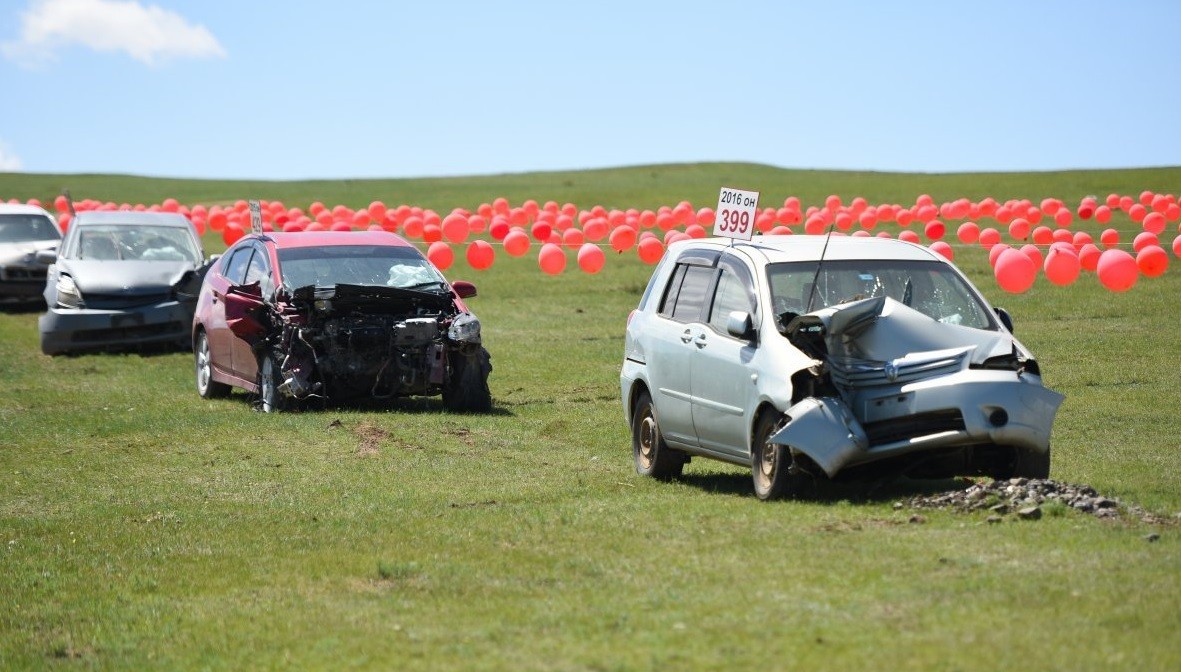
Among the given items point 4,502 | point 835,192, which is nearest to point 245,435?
point 4,502

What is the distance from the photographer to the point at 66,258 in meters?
23.6

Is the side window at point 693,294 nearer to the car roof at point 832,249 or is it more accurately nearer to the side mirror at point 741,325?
the car roof at point 832,249

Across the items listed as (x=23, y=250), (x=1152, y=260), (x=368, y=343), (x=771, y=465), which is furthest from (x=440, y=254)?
(x=771, y=465)

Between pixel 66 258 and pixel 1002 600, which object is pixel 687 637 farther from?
pixel 66 258

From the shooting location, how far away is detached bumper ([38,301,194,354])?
74.5ft

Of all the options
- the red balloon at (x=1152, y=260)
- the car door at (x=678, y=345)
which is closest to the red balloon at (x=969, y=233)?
the red balloon at (x=1152, y=260)

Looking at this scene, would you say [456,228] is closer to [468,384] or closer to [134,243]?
[134,243]

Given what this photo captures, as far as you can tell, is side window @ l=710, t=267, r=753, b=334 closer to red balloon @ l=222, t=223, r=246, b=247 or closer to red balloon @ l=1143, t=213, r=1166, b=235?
red balloon @ l=1143, t=213, r=1166, b=235

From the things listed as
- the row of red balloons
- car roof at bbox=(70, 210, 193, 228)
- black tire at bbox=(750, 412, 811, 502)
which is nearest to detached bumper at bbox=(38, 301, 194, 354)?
car roof at bbox=(70, 210, 193, 228)

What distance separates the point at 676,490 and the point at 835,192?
6703 centimetres

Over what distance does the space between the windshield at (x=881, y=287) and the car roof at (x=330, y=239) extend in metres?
6.57

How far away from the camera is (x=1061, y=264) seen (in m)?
26.0

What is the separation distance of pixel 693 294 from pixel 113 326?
42.7ft

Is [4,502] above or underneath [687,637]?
underneath
